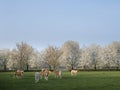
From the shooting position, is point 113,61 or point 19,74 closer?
point 19,74

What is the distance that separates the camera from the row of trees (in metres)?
116

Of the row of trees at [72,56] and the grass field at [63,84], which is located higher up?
the row of trees at [72,56]

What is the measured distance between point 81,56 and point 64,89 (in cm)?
10025

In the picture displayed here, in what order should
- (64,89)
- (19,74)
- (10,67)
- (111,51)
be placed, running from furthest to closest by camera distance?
1. (10,67)
2. (111,51)
3. (19,74)
4. (64,89)

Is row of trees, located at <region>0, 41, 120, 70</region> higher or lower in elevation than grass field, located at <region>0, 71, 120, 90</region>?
higher

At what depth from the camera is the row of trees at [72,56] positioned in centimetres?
11559

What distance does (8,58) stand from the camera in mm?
129500

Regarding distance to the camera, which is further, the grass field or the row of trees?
the row of trees

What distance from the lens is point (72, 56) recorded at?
122438mm

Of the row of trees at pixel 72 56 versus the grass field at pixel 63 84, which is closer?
the grass field at pixel 63 84

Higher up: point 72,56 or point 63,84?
point 72,56

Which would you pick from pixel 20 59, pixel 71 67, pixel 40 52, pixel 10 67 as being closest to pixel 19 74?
pixel 20 59

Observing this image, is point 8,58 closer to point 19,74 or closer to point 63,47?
point 63,47

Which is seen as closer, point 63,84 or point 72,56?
point 63,84
